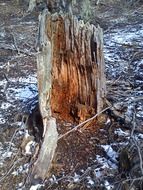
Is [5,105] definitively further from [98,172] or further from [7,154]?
[98,172]

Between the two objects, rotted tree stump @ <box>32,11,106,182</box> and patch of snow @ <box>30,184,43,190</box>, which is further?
rotted tree stump @ <box>32,11,106,182</box>

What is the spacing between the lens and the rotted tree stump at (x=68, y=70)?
11.6ft

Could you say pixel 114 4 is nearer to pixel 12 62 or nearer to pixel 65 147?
pixel 12 62

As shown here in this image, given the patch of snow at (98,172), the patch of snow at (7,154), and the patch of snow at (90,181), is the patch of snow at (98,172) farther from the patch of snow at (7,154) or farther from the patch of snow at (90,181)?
the patch of snow at (7,154)

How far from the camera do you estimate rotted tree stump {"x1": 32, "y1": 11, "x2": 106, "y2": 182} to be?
353cm

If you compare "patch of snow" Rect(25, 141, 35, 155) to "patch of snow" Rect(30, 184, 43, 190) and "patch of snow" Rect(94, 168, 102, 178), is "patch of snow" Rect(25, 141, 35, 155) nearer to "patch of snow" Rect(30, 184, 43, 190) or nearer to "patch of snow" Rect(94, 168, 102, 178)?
"patch of snow" Rect(30, 184, 43, 190)

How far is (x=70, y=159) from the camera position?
3.34 metres

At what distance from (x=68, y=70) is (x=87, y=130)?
58 centimetres

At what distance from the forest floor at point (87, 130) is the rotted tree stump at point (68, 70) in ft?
0.53

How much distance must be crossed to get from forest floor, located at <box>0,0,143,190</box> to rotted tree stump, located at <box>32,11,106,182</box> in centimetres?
16

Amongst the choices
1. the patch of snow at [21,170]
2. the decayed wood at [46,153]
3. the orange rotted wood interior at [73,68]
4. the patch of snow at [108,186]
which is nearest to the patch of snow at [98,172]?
the patch of snow at [108,186]

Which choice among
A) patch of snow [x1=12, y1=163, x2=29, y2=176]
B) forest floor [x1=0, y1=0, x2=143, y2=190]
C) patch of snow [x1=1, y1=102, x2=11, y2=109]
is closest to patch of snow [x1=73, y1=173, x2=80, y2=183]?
→ forest floor [x1=0, y1=0, x2=143, y2=190]

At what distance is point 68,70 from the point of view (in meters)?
3.80

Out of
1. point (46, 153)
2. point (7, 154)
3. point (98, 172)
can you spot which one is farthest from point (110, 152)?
point (7, 154)
